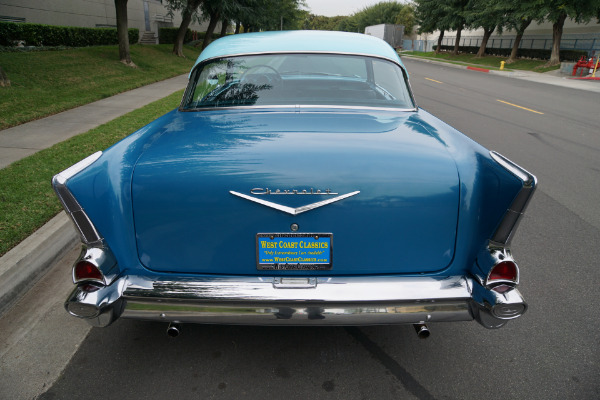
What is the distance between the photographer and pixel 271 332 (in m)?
2.75

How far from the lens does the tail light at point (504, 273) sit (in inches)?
81.0

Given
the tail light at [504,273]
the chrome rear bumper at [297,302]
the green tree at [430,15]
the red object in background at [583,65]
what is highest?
the green tree at [430,15]

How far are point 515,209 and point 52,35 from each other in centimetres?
2096

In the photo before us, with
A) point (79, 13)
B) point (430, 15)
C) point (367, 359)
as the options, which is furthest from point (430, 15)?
point (367, 359)

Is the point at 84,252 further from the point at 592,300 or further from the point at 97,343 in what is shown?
the point at 592,300

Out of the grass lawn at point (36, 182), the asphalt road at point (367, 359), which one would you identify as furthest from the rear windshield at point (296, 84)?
the grass lawn at point (36, 182)

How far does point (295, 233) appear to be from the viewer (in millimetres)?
2057

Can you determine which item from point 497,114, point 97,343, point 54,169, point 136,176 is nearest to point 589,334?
point 136,176

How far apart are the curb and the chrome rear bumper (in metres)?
1.34

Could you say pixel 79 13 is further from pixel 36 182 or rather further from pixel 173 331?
pixel 173 331

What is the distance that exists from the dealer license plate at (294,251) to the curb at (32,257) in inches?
79.9

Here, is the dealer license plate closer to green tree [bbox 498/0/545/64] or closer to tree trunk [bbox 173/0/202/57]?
tree trunk [bbox 173/0/202/57]

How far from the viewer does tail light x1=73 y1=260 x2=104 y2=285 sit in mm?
2064

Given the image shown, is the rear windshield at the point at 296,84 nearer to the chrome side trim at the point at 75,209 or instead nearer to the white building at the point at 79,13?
the chrome side trim at the point at 75,209
